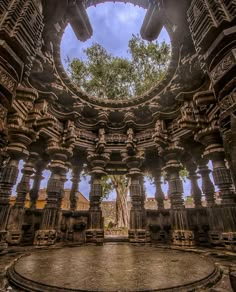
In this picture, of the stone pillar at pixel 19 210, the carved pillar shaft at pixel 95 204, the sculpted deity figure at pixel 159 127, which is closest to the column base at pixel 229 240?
the sculpted deity figure at pixel 159 127

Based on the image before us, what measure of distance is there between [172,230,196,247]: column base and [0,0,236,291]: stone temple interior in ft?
0.12

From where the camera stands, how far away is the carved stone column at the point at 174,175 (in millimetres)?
7660

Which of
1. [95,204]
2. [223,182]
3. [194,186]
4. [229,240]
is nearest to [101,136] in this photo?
[95,204]

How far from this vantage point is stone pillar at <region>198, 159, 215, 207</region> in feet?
24.5

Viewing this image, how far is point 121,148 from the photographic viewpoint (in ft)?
32.1

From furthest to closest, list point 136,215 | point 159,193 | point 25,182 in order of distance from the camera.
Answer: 1. point 159,193
2. point 136,215
3. point 25,182

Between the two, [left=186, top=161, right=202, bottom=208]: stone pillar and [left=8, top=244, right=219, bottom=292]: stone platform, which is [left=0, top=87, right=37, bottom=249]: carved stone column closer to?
[left=8, top=244, right=219, bottom=292]: stone platform

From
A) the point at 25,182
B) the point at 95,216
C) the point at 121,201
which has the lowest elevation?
the point at 95,216

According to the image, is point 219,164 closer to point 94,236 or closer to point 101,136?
point 101,136

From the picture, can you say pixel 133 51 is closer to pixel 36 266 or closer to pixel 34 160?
pixel 34 160

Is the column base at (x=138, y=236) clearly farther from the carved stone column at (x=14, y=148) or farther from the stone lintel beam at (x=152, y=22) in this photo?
the stone lintel beam at (x=152, y=22)

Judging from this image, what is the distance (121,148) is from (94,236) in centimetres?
455

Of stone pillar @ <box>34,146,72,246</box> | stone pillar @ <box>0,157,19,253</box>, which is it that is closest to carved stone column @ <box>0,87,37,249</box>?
stone pillar @ <box>0,157,19,253</box>

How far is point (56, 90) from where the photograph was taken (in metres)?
7.98
